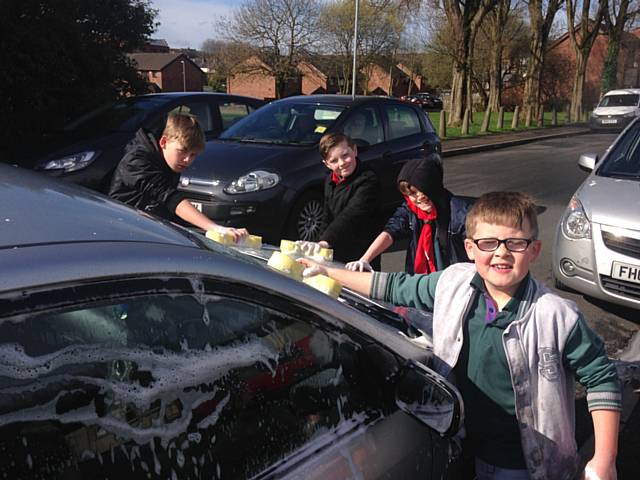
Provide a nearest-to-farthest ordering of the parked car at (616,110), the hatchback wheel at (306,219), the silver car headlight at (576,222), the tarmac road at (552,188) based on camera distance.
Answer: the tarmac road at (552,188)
the silver car headlight at (576,222)
the hatchback wheel at (306,219)
the parked car at (616,110)

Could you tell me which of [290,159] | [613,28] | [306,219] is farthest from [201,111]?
[613,28]

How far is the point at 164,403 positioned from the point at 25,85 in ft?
38.7

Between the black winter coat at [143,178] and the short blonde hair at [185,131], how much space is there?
14 centimetres

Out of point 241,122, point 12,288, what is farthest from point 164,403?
point 241,122

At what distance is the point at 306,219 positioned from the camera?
6199 millimetres

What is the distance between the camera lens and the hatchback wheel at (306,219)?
6066mm

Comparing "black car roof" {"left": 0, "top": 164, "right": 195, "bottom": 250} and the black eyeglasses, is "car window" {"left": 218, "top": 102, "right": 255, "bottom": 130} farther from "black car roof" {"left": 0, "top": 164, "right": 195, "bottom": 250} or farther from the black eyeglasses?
"black car roof" {"left": 0, "top": 164, "right": 195, "bottom": 250}

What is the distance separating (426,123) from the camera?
8.05 meters

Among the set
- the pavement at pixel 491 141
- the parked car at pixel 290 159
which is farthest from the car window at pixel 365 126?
the pavement at pixel 491 141

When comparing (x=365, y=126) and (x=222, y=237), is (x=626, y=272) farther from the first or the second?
(x=365, y=126)

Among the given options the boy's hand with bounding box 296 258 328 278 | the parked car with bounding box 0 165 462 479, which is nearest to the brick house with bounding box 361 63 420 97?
the boy's hand with bounding box 296 258 328 278

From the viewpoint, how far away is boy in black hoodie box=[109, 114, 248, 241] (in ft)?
10.9

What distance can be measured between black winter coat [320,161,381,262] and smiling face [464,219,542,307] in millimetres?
1810

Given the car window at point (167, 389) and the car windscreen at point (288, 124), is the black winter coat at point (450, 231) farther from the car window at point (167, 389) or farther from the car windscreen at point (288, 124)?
the car windscreen at point (288, 124)
